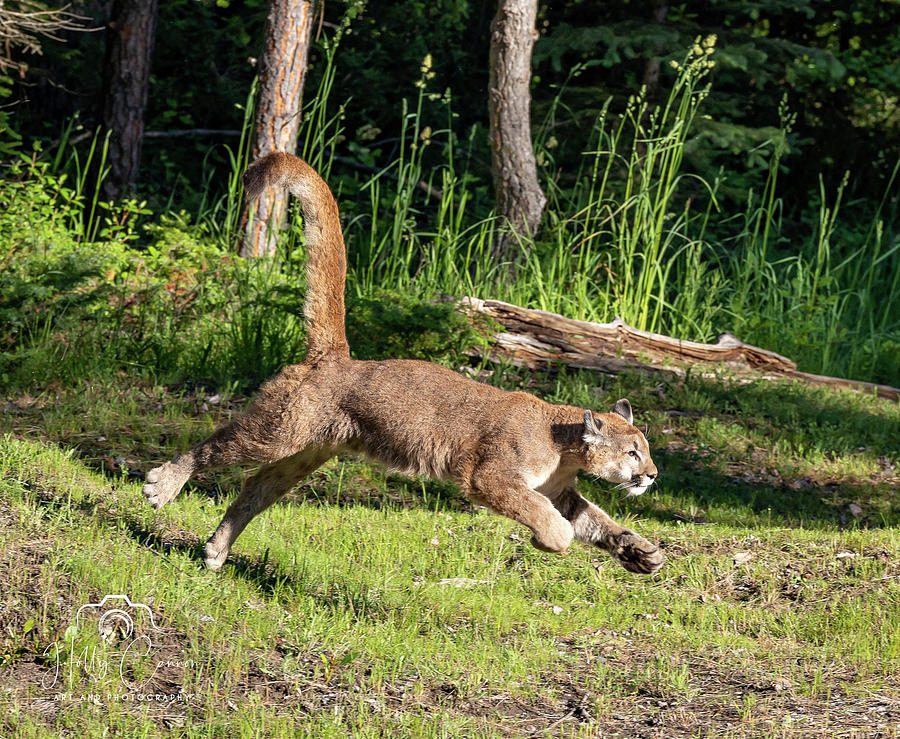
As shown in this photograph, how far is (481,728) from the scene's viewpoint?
485 centimetres

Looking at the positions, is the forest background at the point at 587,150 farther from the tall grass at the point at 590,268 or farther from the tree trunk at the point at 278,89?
the tree trunk at the point at 278,89

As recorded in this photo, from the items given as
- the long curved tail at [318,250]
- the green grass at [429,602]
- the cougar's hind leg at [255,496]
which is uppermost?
the long curved tail at [318,250]

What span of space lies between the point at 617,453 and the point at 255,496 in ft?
6.85

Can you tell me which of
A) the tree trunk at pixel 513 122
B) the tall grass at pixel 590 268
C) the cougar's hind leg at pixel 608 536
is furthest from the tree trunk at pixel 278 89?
the cougar's hind leg at pixel 608 536

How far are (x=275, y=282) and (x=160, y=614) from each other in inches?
241

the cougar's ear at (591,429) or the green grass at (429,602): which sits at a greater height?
the cougar's ear at (591,429)

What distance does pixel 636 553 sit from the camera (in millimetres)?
6008

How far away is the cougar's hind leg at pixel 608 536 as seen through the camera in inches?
236

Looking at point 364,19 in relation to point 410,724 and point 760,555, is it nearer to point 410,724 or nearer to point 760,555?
point 760,555

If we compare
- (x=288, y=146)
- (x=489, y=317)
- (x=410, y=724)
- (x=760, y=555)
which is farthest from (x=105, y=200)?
(x=410, y=724)

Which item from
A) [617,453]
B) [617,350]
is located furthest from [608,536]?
[617,350]

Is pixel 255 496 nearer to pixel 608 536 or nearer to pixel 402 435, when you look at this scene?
pixel 402 435

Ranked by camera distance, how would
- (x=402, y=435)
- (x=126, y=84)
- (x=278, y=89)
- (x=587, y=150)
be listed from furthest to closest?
(x=587, y=150) < (x=126, y=84) < (x=278, y=89) < (x=402, y=435)

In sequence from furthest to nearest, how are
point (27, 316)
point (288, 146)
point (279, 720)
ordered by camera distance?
point (288, 146) → point (27, 316) → point (279, 720)
